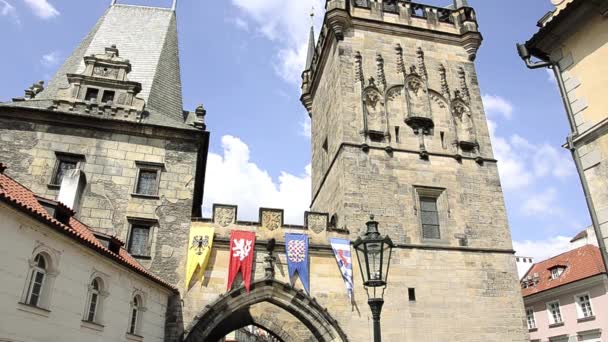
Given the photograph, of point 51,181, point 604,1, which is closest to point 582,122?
point 604,1

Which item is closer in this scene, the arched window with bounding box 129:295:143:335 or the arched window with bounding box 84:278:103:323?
the arched window with bounding box 84:278:103:323

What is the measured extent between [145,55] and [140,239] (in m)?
8.01

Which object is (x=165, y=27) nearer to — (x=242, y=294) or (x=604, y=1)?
(x=242, y=294)

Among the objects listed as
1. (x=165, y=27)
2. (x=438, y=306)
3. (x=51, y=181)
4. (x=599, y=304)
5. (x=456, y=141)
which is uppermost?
(x=165, y=27)

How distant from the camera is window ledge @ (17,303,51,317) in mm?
7627

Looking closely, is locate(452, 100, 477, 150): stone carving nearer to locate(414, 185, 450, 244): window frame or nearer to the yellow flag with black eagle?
locate(414, 185, 450, 244): window frame

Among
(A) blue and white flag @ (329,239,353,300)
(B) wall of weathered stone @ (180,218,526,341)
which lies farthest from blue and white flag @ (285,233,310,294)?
(A) blue and white flag @ (329,239,353,300)

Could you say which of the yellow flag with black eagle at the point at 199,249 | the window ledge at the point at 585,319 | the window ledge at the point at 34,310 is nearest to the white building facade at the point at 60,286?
the window ledge at the point at 34,310

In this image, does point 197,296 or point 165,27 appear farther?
point 165,27

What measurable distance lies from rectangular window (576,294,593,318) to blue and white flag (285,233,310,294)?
14101 millimetres

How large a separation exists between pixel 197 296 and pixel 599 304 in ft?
54.9

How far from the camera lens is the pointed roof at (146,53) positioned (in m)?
16.0

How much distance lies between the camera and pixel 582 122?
24.8ft

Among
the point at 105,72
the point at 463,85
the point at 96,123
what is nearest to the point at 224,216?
the point at 96,123
